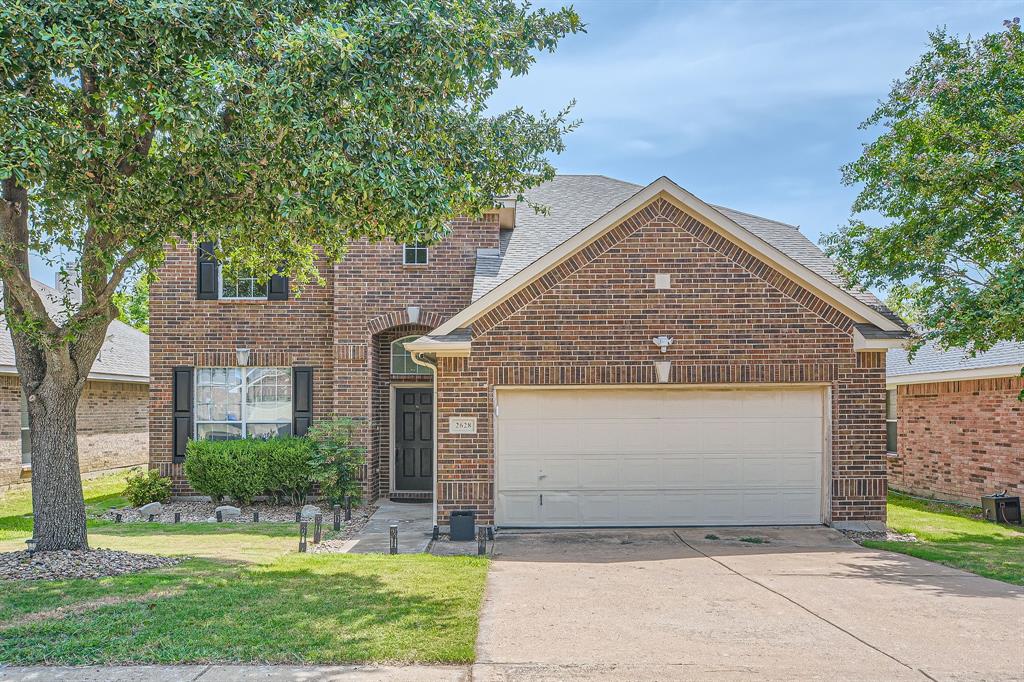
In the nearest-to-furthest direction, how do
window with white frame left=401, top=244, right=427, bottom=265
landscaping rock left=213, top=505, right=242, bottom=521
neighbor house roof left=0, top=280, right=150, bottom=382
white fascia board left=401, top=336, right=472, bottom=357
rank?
1. white fascia board left=401, top=336, right=472, bottom=357
2. landscaping rock left=213, top=505, right=242, bottom=521
3. window with white frame left=401, top=244, right=427, bottom=265
4. neighbor house roof left=0, top=280, right=150, bottom=382

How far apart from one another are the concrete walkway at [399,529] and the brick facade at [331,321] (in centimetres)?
102

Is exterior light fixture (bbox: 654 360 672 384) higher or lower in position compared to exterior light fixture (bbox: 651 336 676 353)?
lower

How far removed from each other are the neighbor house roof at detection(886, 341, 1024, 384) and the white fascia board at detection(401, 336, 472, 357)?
24.5 feet

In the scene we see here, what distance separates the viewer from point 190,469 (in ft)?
50.0

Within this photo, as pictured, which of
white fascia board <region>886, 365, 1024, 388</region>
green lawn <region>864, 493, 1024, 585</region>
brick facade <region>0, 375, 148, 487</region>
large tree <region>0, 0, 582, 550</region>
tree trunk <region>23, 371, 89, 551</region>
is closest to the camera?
large tree <region>0, 0, 582, 550</region>

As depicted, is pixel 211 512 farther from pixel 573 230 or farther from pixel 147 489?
pixel 573 230

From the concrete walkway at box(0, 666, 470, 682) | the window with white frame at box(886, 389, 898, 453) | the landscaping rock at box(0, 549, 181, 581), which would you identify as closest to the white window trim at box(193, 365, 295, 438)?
the landscaping rock at box(0, 549, 181, 581)

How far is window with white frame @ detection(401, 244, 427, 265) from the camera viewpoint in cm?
1591

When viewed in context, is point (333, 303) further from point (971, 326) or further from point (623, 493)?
point (971, 326)

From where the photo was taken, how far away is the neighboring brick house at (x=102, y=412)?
55.8 ft

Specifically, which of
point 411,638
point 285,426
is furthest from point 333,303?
point 411,638

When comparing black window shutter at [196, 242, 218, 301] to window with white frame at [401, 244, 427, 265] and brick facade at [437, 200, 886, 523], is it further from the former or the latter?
brick facade at [437, 200, 886, 523]

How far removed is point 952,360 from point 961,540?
615cm

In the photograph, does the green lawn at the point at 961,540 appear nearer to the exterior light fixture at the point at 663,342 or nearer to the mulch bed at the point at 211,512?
the exterior light fixture at the point at 663,342
